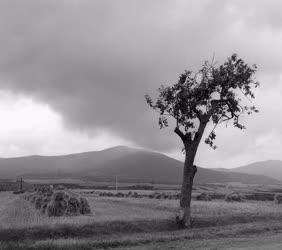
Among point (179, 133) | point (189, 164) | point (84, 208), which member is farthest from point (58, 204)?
point (179, 133)

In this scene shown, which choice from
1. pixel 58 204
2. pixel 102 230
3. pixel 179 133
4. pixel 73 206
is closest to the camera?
pixel 102 230

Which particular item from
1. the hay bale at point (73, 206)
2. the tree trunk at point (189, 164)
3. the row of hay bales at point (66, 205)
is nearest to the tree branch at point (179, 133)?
the tree trunk at point (189, 164)

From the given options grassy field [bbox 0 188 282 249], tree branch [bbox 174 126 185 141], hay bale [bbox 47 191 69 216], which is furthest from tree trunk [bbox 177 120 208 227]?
hay bale [bbox 47 191 69 216]

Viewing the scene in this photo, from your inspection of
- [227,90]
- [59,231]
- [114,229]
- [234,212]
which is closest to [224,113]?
[227,90]

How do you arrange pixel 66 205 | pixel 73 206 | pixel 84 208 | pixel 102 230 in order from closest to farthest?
pixel 102 230 → pixel 66 205 → pixel 73 206 → pixel 84 208

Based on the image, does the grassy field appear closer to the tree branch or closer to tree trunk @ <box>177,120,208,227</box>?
tree trunk @ <box>177,120,208,227</box>

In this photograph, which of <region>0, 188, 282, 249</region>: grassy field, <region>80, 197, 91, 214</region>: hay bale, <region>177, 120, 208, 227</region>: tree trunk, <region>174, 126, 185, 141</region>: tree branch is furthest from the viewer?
<region>80, 197, 91, 214</region>: hay bale

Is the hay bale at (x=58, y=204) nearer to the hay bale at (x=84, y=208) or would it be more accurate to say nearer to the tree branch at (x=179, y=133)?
the hay bale at (x=84, y=208)

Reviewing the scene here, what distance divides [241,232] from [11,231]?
12.0 metres

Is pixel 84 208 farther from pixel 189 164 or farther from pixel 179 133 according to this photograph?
pixel 179 133

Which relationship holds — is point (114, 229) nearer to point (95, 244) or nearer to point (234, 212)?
point (95, 244)

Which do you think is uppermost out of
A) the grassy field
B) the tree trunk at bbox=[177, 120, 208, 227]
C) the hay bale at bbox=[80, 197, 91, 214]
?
the tree trunk at bbox=[177, 120, 208, 227]

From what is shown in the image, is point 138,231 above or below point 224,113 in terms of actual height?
below

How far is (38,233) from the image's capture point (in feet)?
82.2
